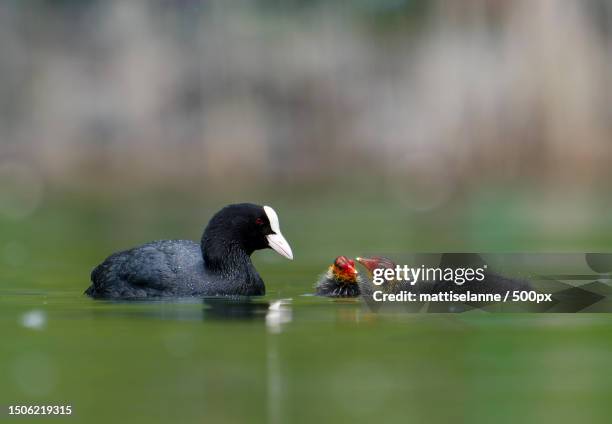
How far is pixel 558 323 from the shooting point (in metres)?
8.92

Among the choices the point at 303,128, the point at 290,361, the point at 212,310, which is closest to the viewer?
the point at 290,361

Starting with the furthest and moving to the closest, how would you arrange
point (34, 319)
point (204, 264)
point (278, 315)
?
point (204, 264)
point (278, 315)
point (34, 319)

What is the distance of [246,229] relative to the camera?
11250 millimetres

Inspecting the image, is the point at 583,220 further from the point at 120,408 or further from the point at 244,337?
the point at 120,408

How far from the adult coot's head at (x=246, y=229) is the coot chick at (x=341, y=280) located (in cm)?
50

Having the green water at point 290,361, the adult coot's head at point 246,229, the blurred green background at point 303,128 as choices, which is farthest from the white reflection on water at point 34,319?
the adult coot's head at point 246,229

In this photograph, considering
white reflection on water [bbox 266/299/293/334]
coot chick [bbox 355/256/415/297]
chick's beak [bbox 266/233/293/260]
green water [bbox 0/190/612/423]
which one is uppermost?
chick's beak [bbox 266/233/293/260]

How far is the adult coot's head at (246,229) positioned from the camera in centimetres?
1116

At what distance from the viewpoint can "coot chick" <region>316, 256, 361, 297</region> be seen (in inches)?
424

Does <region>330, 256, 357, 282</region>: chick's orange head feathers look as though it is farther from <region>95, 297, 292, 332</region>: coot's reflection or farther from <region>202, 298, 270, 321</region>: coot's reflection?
<region>202, 298, 270, 321</region>: coot's reflection

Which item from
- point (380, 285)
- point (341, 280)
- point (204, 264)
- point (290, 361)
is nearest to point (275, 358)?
point (290, 361)

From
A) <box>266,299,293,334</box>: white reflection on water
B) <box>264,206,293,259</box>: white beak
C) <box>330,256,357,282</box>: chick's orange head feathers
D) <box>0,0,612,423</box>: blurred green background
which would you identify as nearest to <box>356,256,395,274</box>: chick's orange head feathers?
<box>330,256,357,282</box>: chick's orange head feathers

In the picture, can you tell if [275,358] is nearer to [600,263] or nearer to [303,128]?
[600,263]

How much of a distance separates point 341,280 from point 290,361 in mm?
3402
